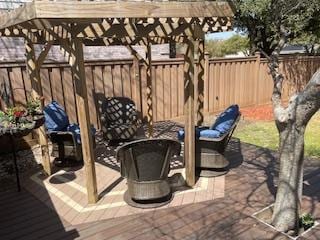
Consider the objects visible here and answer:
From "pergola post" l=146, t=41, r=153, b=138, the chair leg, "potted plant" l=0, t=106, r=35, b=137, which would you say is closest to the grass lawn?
"pergola post" l=146, t=41, r=153, b=138

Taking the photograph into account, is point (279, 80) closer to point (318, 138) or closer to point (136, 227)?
point (136, 227)

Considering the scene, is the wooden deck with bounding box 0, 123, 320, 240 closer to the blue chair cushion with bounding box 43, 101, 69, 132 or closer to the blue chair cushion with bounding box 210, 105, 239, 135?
the blue chair cushion with bounding box 210, 105, 239, 135

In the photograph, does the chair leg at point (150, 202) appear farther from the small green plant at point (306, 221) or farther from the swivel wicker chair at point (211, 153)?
the small green plant at point (306, 221)

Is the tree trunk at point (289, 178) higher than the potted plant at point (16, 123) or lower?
lower

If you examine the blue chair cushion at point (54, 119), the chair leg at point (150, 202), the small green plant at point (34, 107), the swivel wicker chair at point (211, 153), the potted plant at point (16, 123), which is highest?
the small green plant at point (34, 107)

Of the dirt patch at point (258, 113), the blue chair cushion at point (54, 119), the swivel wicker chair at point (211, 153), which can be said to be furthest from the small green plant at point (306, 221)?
the dirt patch at point (258, 113)

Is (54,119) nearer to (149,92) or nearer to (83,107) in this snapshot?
(83,107)

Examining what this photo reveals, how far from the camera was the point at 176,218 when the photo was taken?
350 centimetres

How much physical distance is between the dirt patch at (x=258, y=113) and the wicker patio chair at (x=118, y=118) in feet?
13.1

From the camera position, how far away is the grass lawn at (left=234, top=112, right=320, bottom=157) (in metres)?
6.07

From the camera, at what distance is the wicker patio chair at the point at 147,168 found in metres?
3.48

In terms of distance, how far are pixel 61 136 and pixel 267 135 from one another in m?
4.67

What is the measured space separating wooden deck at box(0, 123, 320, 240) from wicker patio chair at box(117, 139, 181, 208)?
20cm

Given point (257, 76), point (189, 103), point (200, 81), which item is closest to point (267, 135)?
point (200, 81)
